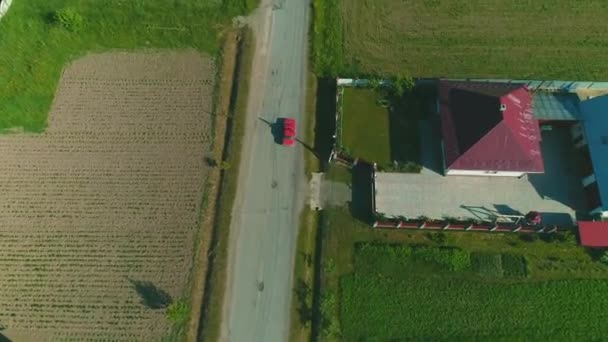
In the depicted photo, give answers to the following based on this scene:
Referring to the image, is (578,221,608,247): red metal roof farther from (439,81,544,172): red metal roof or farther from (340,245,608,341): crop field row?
(439,81,544,172): red metal roof

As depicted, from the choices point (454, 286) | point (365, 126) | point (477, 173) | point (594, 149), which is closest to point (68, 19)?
point (365, 126)

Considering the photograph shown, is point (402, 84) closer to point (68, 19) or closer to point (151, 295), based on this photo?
point (151, 295)

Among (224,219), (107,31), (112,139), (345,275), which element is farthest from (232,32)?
(345,275)

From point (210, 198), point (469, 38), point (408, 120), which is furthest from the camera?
point (469, 38)

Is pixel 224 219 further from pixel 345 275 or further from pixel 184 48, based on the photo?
pixel 184 48

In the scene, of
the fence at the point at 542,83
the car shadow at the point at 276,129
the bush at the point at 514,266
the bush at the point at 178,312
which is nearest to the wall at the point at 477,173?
the bush at the point at 514,266

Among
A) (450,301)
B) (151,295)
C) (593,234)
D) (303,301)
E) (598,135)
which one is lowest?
(151,295)

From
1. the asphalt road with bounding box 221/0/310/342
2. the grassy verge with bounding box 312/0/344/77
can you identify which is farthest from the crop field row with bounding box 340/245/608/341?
the grassy verge with bounding box 312/0/344/77

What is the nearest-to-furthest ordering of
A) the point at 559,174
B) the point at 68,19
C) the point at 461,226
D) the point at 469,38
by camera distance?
1. the point at 461,226
2. the point at 559,174
3. the point at 68,19
4. the point at 469,38
